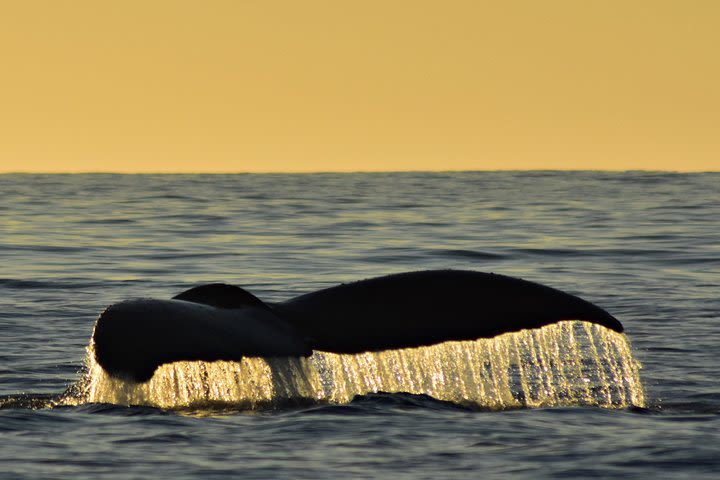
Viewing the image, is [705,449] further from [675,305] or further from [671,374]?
[675,305]

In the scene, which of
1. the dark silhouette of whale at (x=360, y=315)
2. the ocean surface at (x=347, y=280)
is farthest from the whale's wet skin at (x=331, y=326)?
the ocean surface at (x=347, y=280)

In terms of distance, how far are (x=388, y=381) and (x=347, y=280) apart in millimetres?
9978

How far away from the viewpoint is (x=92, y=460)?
7.10m

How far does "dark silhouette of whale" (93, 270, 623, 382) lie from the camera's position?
6.07 metres

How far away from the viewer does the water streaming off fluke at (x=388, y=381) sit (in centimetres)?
649

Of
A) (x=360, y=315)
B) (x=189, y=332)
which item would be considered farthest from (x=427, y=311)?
(x=189, y=332)

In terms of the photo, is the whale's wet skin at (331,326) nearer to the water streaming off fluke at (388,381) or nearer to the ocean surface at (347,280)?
the water streaming off fluke at (388,381)

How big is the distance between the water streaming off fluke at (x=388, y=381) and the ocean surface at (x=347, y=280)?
0.18 m

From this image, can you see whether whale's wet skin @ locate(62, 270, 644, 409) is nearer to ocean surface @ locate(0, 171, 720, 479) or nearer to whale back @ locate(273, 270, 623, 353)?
whale back @ locate(273, 270, 623, 353)

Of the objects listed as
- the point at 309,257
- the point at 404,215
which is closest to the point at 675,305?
the point at 309,257

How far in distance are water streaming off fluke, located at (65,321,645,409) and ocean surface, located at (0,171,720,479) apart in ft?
0.60

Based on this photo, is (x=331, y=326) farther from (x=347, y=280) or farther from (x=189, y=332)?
(x=347, y=280)

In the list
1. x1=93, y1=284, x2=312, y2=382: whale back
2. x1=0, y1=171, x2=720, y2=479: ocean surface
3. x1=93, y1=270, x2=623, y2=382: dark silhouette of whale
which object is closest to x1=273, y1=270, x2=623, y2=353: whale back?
x1=93, y1=270, x2=623, y2=382: dark silhouette of whale

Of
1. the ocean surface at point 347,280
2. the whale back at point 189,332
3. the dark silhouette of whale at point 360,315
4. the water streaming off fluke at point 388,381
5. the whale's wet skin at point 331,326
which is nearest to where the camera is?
the whale back at point 189,332
